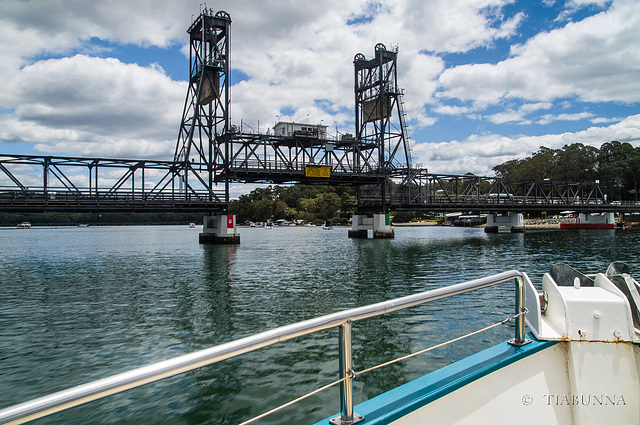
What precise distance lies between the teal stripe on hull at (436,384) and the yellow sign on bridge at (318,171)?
6148cm

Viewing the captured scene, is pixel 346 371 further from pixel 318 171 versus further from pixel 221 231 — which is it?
pixel 318 171

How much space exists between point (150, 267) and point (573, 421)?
116 feet

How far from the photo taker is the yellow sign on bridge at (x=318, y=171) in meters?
65.7

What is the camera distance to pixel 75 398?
1925 millimetres

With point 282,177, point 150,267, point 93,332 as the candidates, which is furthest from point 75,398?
point 282,177

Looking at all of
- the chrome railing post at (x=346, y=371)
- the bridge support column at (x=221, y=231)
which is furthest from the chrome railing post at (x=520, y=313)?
the bridge support column at (x=221, y=231)

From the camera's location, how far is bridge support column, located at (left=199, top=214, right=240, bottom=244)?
205 ft

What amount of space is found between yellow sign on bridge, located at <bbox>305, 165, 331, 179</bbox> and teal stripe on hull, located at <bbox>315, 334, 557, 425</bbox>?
202 feet

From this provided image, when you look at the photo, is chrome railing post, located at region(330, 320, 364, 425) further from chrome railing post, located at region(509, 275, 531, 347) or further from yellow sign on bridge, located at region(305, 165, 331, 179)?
yellow sign on bridge, located at region(305, 165, 331, 179)

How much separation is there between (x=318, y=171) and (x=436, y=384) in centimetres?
6380

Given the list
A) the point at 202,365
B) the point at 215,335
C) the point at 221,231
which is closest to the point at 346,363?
the point at 202,365

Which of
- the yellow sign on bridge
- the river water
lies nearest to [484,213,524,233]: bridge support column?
the yellow sign on bridge

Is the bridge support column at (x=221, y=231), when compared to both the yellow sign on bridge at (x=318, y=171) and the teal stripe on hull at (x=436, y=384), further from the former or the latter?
the teal stripe on hull at (x=436, y=384)

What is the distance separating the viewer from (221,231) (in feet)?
206
